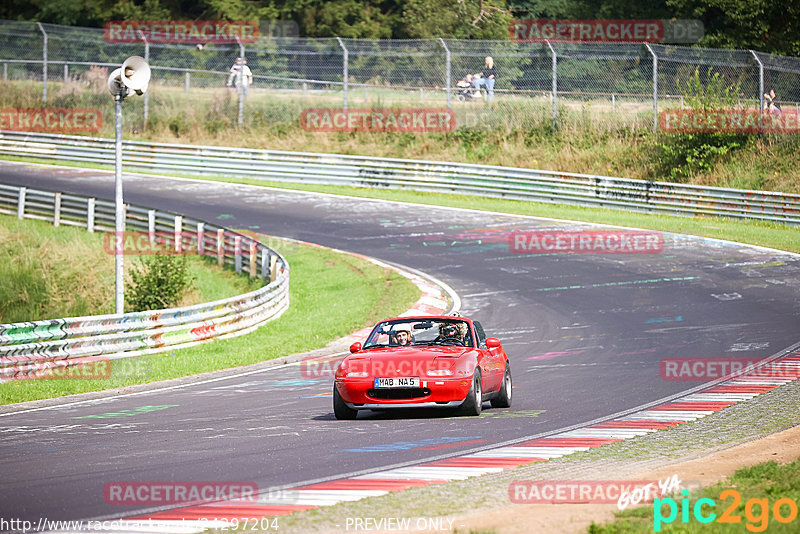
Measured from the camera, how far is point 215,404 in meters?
13.0

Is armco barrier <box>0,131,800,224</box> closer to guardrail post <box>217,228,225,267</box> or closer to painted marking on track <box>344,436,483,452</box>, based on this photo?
guardrail post <box>217,228,225,267</box>

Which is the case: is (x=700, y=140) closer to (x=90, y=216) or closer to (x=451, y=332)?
(x=90, y=216)

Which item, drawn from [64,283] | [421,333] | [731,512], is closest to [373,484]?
[731,512]

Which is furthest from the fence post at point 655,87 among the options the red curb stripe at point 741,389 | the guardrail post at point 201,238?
the red curb stripe at point 741,389

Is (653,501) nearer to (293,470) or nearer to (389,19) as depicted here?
(293,470)

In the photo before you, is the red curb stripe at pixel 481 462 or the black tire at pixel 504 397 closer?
the red curb stripe at pixel 481 462

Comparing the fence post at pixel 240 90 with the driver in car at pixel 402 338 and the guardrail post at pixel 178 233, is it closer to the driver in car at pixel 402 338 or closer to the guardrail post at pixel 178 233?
the guardrail post at pixel 178 233

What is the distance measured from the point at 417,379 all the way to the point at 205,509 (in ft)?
14.4

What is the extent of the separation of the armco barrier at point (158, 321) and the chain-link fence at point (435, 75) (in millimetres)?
11759

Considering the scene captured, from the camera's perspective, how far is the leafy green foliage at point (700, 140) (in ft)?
111

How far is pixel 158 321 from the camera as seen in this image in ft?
59.3

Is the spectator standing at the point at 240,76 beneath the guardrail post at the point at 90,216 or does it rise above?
above

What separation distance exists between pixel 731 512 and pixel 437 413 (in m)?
5.47

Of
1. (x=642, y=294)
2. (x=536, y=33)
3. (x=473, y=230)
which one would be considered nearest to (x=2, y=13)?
(x=536, y=33)
